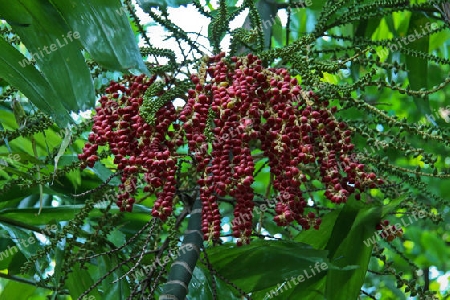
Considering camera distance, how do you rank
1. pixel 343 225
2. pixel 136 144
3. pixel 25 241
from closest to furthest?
pixel 136 144, pixel 343 225, pixel 25 241

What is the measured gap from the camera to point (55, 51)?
91 cm

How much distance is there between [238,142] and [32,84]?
1.00 feet

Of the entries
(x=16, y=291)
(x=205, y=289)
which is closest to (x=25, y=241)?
(x=16, y=291)

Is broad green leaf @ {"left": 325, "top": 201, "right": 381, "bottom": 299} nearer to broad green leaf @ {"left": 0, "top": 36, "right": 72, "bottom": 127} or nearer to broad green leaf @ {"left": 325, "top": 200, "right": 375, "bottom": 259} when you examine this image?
broad green leaf @ {"left": 325, "top": 200, "right": 375, "bottom": 259}

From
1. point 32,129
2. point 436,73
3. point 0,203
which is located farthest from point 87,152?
point 436,73

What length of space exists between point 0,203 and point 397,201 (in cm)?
104

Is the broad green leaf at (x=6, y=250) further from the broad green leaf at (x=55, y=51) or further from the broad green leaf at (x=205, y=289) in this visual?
the broad green leaf at (x=55, y=51)

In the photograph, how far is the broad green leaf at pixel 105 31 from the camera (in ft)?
2.78

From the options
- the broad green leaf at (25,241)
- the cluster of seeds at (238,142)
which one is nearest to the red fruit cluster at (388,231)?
the cluster of seeds at (238,142)

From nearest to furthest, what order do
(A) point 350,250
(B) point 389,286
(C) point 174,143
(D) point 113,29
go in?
(D) point 113,29 → (C) point 174,143 → (A) point 350,250 → (B) point 389,286

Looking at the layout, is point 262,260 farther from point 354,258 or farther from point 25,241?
point 25,241

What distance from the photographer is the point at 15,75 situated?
0.89 meters

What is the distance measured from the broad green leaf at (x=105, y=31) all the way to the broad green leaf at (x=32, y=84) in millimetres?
88

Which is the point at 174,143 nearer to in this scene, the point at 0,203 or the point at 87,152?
the point at 87,152
